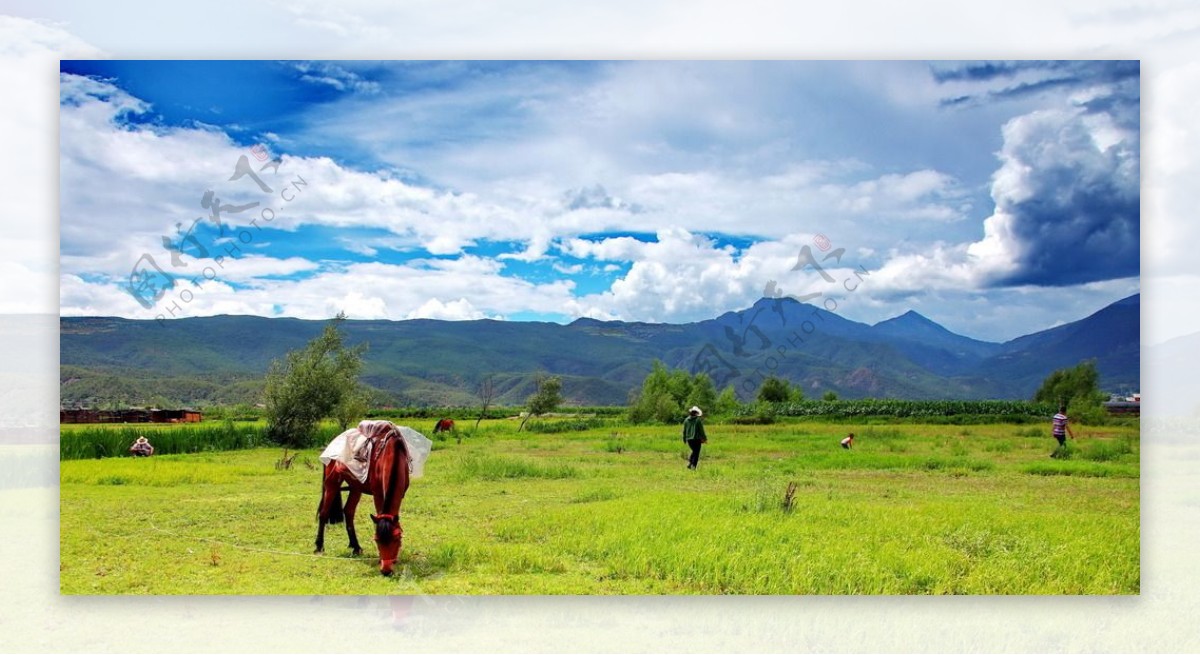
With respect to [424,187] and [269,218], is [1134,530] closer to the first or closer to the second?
[424,187]

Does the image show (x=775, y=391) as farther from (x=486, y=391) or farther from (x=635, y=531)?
(x=635, y=531)

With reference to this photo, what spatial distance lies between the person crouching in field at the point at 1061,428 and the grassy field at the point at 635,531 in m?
0.24

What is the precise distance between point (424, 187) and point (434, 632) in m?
4.39

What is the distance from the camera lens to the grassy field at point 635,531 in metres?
6.99

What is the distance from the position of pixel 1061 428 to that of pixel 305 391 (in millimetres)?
11748

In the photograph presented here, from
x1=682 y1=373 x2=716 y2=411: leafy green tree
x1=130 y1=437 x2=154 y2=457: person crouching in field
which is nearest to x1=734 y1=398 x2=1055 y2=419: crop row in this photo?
x1=682 y1=373 x2=716 y2=411: leafy green tree

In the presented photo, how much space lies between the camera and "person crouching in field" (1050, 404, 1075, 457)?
10.4 m

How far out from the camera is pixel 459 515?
28.4 feet

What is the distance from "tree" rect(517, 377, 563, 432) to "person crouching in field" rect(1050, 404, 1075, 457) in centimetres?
1050

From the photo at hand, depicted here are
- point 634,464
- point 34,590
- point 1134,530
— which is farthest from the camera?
point 634,464

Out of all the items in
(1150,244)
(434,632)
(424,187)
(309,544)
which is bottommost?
(434,632)

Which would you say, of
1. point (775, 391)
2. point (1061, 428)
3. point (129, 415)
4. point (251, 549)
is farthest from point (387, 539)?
point (775, 391)

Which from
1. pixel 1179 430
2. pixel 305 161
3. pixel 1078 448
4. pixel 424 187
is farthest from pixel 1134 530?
pixel 305 161

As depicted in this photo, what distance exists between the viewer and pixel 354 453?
7348mm
